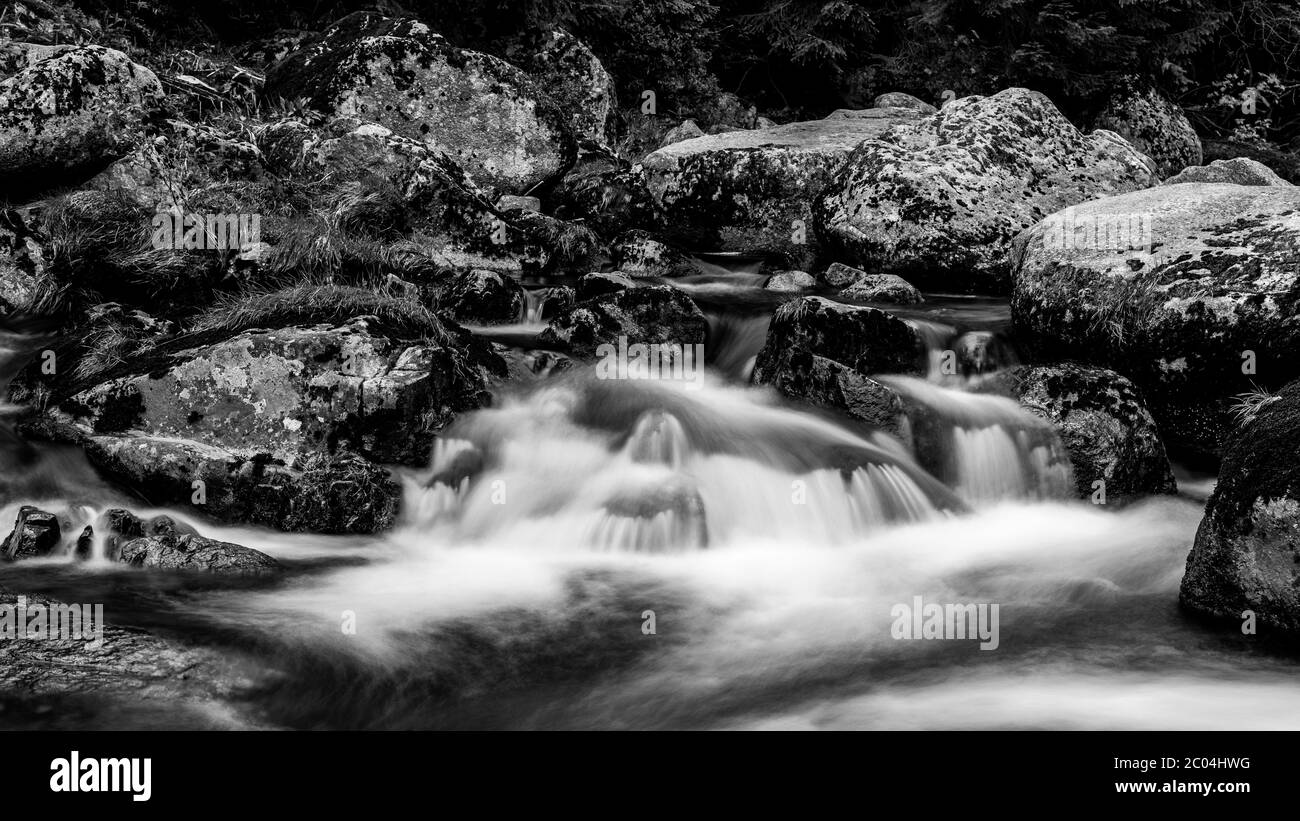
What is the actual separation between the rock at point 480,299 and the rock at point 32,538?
13.5 ft

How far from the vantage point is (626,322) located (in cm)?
893

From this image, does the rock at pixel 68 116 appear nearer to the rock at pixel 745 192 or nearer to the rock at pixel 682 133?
the rock at pixel 745 192

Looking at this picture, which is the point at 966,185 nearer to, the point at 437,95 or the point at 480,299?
the point at 480,299

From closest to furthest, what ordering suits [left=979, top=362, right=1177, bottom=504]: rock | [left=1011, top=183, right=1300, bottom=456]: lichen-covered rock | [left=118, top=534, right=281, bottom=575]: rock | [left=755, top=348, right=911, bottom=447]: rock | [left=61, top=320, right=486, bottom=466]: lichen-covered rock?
[left=118, top=534, right=281, bottom=575]: rock → [left=61, top=320, right=486, bottom=466]: lichen-covered rock → [left=979, top=362, right=1177, bottom=504]: rock → [left=1011, top=183, right=1300, bottom=456]: lichen-covered rock → [left=755, top=348, right=911, bottom=447]: rock

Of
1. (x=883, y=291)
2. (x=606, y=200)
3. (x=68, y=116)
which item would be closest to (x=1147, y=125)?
(x=883, y=291)

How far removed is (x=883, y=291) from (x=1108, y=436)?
138 inches

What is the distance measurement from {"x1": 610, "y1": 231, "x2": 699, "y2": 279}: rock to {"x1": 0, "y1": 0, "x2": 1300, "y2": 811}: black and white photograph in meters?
0.04

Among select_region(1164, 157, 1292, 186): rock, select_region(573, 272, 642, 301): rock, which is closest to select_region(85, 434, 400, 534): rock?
select_region(573, 272, 642, 301): rock

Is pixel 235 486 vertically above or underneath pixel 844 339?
underneath

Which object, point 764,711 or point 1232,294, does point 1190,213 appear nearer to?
point 1232,294

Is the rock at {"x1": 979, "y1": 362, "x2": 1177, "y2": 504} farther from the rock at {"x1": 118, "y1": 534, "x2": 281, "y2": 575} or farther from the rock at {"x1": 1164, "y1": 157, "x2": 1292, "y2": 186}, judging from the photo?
the rock at {"x1": 1164, "y1": 157, "x2": 1292, "y2": 186}

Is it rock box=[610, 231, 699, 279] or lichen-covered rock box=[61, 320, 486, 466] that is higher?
rock box=[610, 231, 699, 279]

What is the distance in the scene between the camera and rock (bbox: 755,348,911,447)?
25.8 feet

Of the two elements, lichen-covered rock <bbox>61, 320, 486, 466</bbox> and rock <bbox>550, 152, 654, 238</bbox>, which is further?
rock <bbox>550, 152, 654, 238</bbox>
